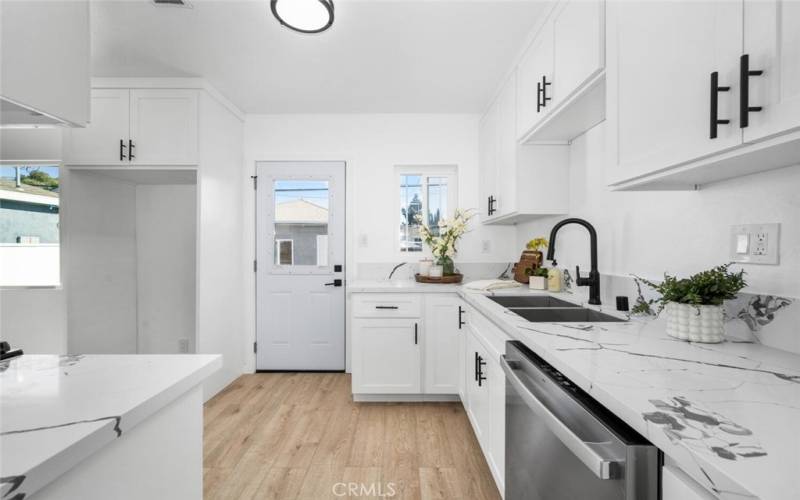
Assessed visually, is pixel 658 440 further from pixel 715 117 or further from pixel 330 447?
pixel 330 447

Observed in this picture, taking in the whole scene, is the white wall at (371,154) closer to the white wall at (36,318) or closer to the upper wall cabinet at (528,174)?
the upper wall cabinet at (528,174)

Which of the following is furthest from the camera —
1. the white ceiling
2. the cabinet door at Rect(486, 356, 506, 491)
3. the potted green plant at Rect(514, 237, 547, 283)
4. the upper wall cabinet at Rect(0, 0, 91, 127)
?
the potted green plant at Rect(514, 237, 547, 283)

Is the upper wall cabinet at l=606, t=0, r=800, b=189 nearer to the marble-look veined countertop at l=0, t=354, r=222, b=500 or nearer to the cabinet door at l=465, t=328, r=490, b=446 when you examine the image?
the cabinet door at l=465, t=328, r=490, b=446

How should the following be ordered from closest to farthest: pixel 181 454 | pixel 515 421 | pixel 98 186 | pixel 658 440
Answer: pixel 658 440, pixel 181 454, pixel 515 421, pixel 98 186

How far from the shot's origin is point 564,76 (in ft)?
5.09

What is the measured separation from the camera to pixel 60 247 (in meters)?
2.60

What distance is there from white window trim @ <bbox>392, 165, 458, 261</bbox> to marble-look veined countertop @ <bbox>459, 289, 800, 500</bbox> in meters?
2.15

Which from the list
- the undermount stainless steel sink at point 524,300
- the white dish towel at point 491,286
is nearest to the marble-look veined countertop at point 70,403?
the undermount stainless steel sink at point 524,300

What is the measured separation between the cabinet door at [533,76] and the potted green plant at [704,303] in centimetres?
105

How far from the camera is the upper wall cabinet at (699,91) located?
70 cm

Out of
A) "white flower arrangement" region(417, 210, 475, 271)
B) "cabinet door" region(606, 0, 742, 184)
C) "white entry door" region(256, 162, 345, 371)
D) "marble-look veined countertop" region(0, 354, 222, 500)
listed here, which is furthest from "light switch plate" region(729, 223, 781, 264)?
"white entry door" region(256, 162, 345, 371)

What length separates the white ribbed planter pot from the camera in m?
1.03

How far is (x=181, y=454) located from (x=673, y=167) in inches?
56.9

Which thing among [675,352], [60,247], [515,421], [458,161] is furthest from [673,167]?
[60,247]
